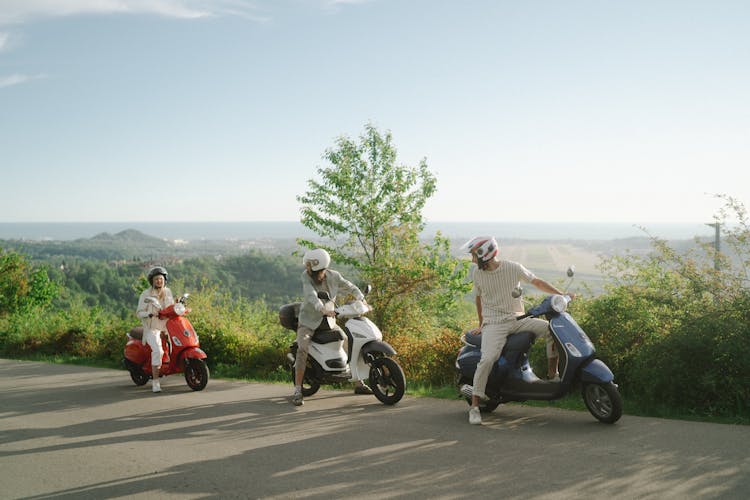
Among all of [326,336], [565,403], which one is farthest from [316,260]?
[565,403]

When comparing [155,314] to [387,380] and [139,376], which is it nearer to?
[139,376]

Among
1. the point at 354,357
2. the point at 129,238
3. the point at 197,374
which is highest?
the point at 129,238

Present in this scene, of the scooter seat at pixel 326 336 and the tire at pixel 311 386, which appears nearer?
the scooter seat at pixel 326 336

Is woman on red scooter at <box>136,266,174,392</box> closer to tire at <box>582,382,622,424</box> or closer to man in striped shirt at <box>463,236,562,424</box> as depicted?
man in striped shirt at <box>463,236,562,424</box>

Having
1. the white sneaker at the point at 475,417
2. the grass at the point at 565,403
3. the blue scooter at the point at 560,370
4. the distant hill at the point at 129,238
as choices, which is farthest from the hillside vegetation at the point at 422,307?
the distant hill at the point at 129,238

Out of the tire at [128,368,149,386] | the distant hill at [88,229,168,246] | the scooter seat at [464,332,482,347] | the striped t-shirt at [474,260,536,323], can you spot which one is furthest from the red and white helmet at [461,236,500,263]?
the distant hill at [88,229,168,246]

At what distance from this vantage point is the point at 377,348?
7992 millimetres

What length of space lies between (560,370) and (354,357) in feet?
8.83

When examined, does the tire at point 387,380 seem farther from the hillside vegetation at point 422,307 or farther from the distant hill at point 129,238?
the distant hill at point 129,238

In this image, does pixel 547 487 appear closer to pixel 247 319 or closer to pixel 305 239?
pixel 247 319

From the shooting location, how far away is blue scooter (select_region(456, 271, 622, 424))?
6.23 m

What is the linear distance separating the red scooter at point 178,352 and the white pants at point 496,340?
4.52 m

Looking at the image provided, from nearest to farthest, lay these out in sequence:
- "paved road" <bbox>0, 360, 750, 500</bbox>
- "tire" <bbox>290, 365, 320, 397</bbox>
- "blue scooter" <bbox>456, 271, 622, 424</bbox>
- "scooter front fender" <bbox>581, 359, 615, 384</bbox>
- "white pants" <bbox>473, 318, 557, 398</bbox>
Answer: "paved road" <bbox>0, 360, 750, 500</bbox>
"scooter front fender" <bbox>581, 359, 615, 384</bbox>
"blue scooter" <bbox>456, 271, 622, 424</bbox>
"white pants" <bbox>473, 318, 557, 398</bbox>
"tire" <bbox>290, 365, 320, 397</bbox>

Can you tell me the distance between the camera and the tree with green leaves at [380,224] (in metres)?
18.9
